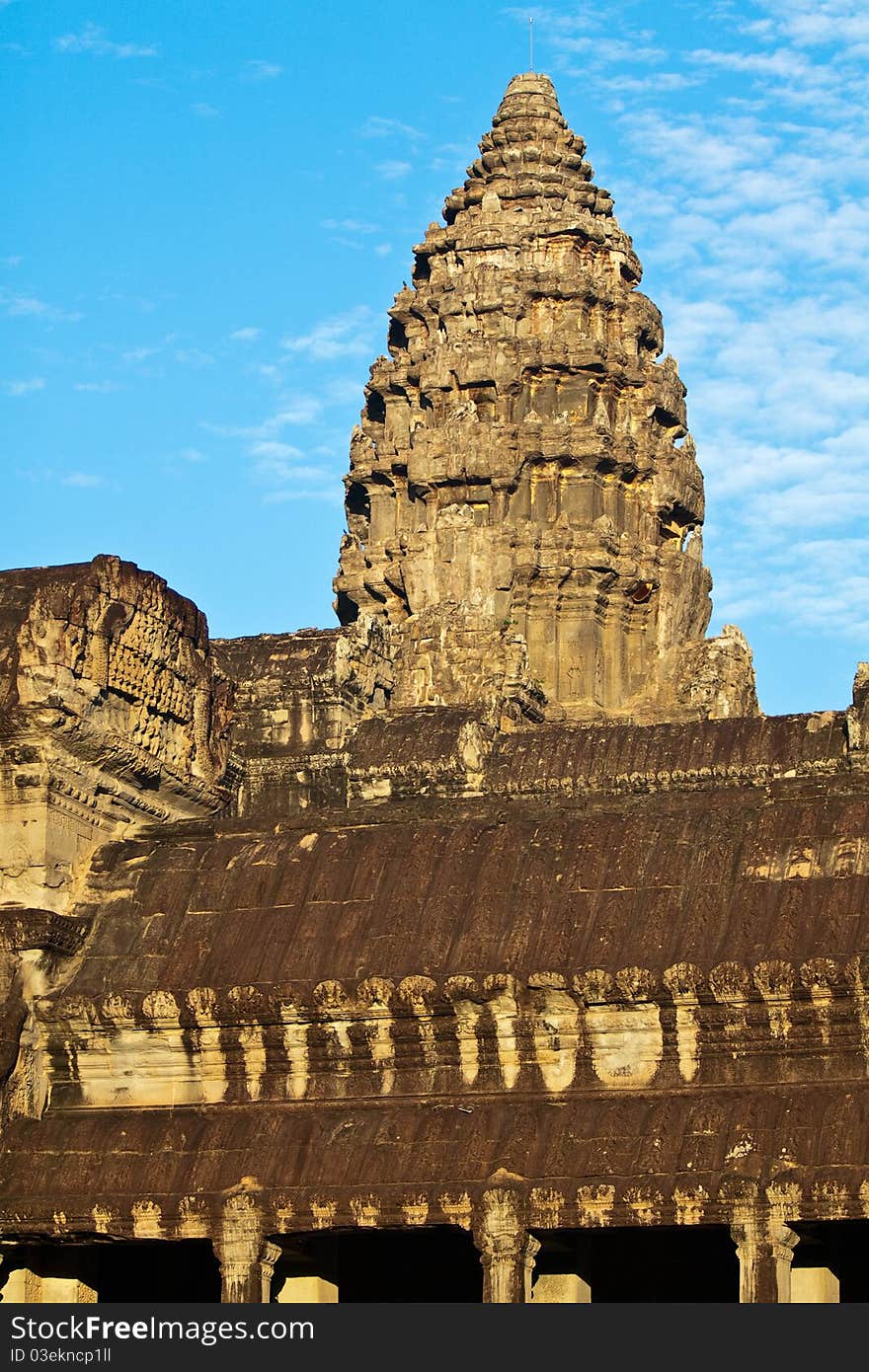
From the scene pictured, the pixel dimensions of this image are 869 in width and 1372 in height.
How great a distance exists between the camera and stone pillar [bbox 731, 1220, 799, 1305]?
33.4 metres

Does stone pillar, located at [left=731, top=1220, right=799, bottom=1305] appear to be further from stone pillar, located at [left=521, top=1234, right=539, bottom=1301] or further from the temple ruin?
stone pillar, located at [left=521, top=1234, right=539, bottom=1301]

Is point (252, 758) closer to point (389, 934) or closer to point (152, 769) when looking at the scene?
point (152, 769)

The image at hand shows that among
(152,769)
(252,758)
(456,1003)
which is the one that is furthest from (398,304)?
(456,1003)

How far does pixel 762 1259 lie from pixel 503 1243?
109 inches

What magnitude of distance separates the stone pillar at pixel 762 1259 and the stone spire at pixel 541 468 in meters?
40.7

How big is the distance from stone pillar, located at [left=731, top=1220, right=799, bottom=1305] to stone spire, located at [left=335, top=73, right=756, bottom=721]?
4065cm

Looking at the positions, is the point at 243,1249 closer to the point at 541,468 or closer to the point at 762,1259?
the point at 762,1259

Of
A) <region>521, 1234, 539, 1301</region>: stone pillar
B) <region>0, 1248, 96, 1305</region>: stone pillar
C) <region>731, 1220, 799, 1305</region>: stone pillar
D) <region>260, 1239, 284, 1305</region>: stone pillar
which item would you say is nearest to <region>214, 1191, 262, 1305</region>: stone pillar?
<region>260, 1239, 284, 1305</region>: stone pillar

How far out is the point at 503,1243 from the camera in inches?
1351

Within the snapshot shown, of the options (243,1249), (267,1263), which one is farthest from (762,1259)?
(243,1249)

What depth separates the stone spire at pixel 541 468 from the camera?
7844cm

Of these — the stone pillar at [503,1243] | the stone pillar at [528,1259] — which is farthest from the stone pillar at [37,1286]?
the stone pillar at [528,1259]

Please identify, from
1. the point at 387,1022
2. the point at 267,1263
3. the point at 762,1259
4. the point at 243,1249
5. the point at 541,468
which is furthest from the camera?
the point at 541,468

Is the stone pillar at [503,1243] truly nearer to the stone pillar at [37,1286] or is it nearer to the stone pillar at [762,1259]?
the stone pillar at [762,1259]
